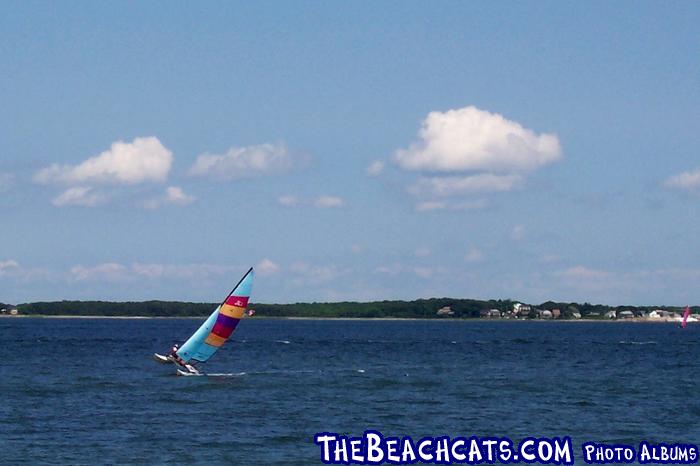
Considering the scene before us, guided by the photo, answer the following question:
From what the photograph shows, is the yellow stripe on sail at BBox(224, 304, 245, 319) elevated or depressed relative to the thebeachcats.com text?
elevated

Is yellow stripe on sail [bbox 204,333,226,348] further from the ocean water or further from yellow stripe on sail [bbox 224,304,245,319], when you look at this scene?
the ocean water

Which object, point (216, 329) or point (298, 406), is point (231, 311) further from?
point (298, 406)

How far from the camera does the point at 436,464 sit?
45.3 meters

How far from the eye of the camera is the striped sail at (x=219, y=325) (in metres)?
84.4

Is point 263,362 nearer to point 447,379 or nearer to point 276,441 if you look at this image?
point 447,379

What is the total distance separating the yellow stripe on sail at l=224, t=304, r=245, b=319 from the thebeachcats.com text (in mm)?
33969

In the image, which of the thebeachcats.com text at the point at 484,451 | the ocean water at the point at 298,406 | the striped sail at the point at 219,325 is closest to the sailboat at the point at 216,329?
the striped sail at the point at 219,325

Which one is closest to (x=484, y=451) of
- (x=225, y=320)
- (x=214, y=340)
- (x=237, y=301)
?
(x=237, y=301)

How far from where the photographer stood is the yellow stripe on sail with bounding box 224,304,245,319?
278ft

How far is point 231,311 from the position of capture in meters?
85.1

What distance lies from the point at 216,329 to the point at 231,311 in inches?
68.4

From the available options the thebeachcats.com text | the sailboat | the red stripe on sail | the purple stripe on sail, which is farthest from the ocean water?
the red stripe on sail

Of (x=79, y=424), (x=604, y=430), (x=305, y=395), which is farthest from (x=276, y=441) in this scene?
(x=305, y=395)

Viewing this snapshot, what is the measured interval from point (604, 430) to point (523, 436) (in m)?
4.59
